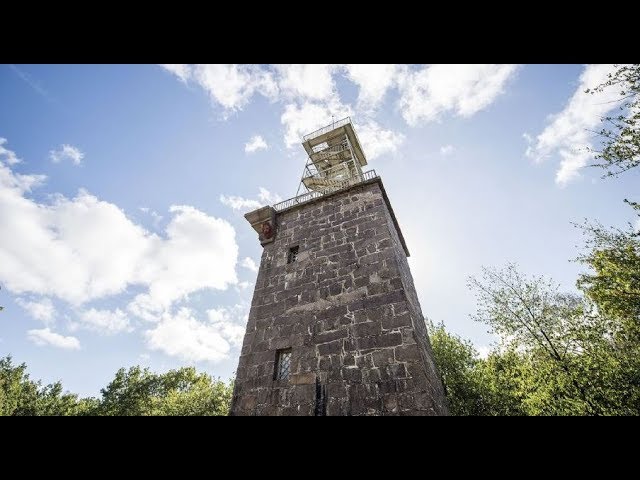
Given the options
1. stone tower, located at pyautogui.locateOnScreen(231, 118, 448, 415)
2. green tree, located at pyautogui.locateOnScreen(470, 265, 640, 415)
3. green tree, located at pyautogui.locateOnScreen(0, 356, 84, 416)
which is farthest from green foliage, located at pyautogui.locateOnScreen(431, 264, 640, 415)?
green tree, located at pyautogui.locateOnScreen(0, 356, 84, 416)

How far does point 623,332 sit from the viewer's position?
11.8 m

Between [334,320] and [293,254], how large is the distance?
306 cm

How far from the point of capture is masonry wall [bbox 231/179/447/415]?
6297 millimetres

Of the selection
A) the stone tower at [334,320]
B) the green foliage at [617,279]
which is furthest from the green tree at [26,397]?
the green foliage at [617,279]

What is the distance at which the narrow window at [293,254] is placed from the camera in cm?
976

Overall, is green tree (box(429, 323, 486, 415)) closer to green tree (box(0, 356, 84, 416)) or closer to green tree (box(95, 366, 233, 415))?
green tree (box(95, 366, 233, 415))

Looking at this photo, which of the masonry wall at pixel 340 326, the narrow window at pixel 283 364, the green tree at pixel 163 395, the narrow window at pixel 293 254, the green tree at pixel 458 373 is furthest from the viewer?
the green tree at pixel 163 395

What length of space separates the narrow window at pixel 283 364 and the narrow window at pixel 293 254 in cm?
291

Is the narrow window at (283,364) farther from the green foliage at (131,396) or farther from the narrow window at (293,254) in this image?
the green foliage at (131,396)

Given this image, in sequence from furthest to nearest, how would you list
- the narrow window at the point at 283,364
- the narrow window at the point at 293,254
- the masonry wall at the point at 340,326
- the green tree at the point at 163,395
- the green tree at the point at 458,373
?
the green tree at the point at 163,395
the green tree at the point at 458,373
the narrow window at the point at 293,254
the narrow window at the point at 283,364
the masonry wall at the point at 340,326
